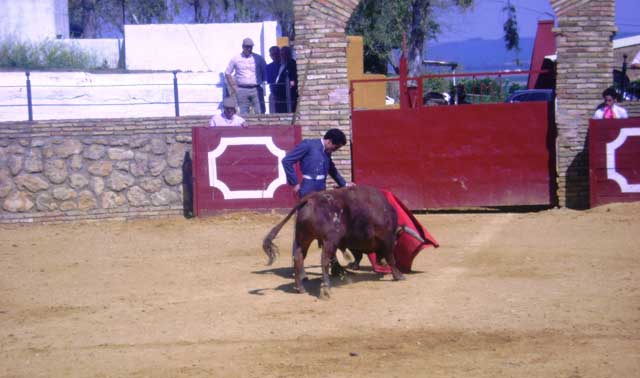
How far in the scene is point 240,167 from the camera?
15.1m

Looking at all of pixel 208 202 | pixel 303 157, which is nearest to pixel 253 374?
pixel 303 157

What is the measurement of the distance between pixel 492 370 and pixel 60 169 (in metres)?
10.9

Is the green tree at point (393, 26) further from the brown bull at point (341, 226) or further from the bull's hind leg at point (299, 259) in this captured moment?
the bull's hind leg at point (299, 259)

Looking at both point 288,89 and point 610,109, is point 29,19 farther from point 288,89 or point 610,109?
point 610,109

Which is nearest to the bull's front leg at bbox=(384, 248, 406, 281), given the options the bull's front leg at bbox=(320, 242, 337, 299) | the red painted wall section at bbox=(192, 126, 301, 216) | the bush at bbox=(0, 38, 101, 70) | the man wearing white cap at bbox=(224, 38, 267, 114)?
the bull's front leg at bbox=(320, 242, 337, 299)

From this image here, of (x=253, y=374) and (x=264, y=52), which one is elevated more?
(x=264, y=52)

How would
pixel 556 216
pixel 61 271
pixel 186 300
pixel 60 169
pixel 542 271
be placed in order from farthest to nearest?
pixel 60 169 < pixel 556 216 < pixel 61 271 < pixel 542 271 < pixel 186 300

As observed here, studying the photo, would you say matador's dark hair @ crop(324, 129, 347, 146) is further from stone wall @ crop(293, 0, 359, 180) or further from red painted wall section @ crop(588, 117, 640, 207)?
red painted wall section @ crop(588, 117, 640, 207)

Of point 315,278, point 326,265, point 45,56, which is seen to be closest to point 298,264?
point 326,265

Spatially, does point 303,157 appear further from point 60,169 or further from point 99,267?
point 60,169

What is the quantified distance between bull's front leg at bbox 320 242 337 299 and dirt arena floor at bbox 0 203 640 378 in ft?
0.36

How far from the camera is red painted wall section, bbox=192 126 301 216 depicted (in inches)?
591

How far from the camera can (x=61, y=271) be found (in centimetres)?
1089

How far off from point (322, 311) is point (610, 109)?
26.9ft
